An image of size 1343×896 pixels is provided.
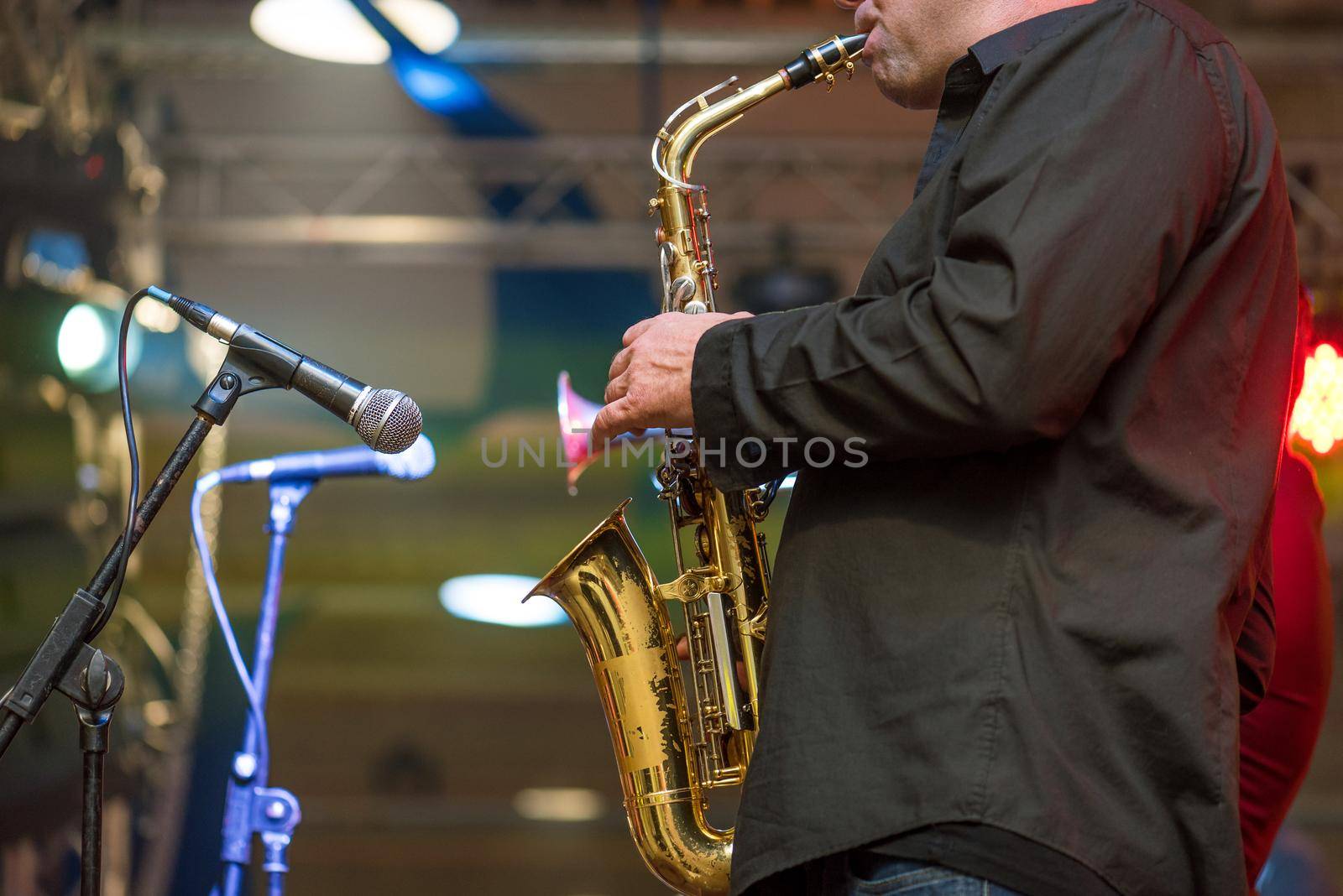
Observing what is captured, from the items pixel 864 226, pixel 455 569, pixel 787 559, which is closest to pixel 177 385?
pixel 455 569

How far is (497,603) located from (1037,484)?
7.77 metres

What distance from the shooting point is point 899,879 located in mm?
1218

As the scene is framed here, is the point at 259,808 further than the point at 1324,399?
No

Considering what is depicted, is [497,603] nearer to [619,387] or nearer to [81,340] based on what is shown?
[81,340]

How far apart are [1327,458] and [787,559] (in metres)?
8.03

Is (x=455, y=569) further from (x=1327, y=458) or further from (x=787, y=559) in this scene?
(x=787, y=559)

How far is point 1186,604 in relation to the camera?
1.23 metres

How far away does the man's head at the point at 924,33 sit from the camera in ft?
4.89

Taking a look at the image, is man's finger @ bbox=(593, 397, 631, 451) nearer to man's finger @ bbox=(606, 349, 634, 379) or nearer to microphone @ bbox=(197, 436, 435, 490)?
man's finger @ bbox=(606, 349, 634, 379)

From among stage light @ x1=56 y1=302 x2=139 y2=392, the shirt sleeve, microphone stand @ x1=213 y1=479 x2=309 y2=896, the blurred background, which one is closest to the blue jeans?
the shirt sleeve

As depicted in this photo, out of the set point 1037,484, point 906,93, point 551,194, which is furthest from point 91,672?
point 551,194

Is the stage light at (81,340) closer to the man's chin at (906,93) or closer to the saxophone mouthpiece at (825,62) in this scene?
the saxophone mouthpiece at (825,62)

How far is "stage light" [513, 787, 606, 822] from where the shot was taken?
7098mm

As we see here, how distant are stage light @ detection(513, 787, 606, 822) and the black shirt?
6016mm
